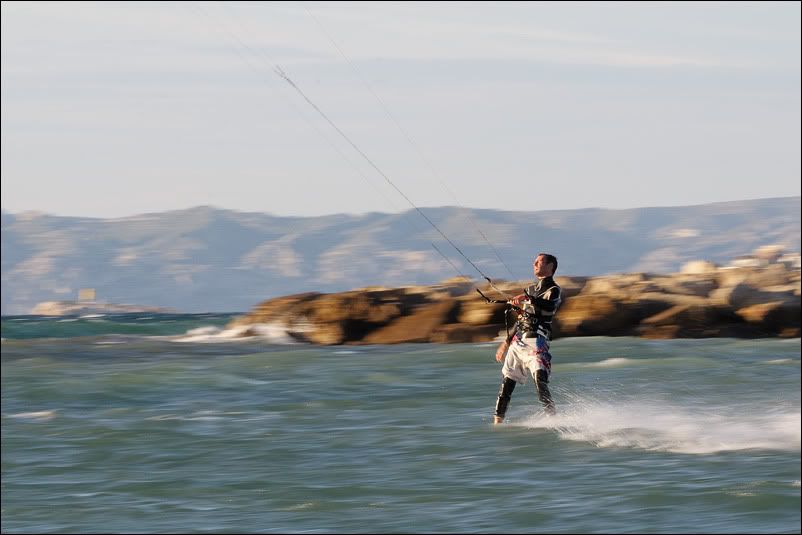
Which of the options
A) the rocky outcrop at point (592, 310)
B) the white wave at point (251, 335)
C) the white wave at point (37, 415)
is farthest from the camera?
the white wave at point (251, 335)

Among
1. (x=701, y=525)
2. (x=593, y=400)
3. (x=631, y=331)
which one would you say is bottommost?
(x=701, y=525)

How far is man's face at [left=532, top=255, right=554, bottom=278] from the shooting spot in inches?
573

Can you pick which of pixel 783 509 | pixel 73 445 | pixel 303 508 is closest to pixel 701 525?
pixel 783 509

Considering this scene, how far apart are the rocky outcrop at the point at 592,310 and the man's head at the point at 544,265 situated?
21414 mm

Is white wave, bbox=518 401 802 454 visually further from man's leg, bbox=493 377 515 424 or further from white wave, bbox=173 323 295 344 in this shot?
white wave, bbox=173 323 295 344

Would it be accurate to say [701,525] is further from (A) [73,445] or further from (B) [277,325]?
(B) [277,325]

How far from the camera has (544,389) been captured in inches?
601

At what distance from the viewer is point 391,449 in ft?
46.2

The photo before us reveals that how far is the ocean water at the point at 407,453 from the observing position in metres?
10.3

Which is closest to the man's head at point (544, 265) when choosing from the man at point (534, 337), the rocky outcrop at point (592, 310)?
the man at point (534, 337)

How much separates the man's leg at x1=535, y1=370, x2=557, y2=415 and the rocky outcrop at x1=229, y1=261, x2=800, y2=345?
68.1 ft

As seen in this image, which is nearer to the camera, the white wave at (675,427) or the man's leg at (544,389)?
the white wave at (675,427)

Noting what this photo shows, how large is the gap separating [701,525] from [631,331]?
3085 centimetres

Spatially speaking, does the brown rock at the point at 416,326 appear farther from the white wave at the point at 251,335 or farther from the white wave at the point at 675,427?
the white wave at the point at 675,427
